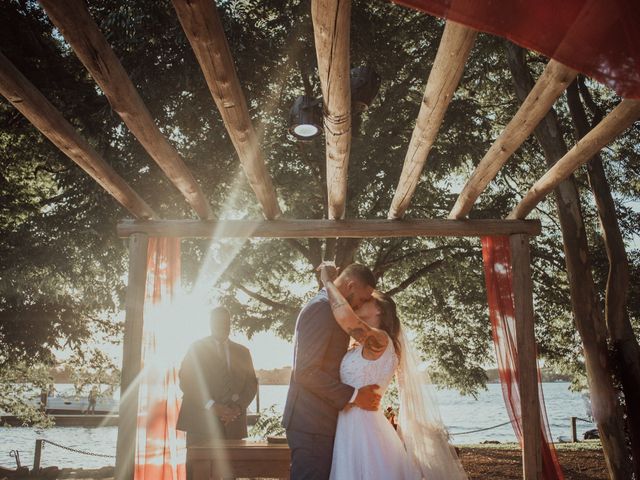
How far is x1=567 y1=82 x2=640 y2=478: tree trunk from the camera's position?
276 inches

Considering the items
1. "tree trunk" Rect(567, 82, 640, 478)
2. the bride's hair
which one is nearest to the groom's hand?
the bride's hair

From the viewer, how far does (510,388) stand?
203 inches

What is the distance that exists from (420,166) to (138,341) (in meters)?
2.94

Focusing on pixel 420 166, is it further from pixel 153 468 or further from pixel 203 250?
Answer: pixel 203 250

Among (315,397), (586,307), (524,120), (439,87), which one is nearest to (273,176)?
(586,307)

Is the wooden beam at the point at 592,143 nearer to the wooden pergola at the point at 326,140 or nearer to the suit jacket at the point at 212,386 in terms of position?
the wooden pergola at the point at 326,140

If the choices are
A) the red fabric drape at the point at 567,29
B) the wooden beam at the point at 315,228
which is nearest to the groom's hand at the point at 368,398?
the wooden beam at the point at 315,228

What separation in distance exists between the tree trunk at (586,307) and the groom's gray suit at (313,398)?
4.87 metres

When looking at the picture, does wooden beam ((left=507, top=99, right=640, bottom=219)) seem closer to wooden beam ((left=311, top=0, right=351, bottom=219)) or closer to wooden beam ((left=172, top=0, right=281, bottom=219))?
wooden beam ((left=311, top=0, right=351, bottom=219))

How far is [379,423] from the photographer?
3.59m

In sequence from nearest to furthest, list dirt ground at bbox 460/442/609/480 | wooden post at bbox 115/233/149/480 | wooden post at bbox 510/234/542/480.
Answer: wooden post at bbox 115/233/149/480 < wooden post at bbox 510/234/542/480 < dirt ground at bbox 460/442/609/480

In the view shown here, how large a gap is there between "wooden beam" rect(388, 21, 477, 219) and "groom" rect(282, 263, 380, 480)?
3.90 ft

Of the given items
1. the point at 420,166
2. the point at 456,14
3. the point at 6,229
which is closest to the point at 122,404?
the point at 420,166

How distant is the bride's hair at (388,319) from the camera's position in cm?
390
